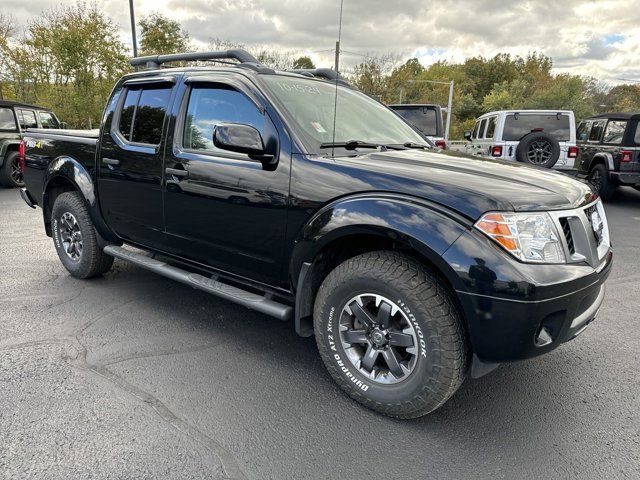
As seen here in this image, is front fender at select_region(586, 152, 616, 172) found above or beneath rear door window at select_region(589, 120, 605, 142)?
beneath

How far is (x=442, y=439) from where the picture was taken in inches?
97.1

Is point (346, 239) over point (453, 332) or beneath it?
over

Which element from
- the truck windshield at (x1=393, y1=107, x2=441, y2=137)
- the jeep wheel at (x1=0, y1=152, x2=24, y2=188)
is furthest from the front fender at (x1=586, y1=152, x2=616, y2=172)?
the jeep wheel at (x1=0, y1=152, x2=24, y2=188)

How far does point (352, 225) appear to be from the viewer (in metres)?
2.54

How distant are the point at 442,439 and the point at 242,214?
5.73 ft

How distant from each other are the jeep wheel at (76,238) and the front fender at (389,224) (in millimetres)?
2587

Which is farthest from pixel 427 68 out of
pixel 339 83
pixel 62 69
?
pixel 339 83

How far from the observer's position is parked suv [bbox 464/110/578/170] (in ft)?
31.4

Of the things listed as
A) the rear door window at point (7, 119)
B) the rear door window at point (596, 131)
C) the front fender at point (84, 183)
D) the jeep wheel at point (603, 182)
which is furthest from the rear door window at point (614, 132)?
the rear door window at point (7, 119)

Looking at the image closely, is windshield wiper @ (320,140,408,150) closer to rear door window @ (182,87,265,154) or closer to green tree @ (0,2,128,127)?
rear door window @ (182,87,265,154)

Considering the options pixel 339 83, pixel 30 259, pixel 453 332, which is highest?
pixel 339 83

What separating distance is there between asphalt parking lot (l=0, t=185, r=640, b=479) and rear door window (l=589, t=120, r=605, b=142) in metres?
8.42

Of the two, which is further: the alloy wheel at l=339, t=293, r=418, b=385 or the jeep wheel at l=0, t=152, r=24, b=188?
the jeep wheel at l=0, t=152, r=24, b=188

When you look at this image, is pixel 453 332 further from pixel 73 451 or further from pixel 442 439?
pixel 73 451
